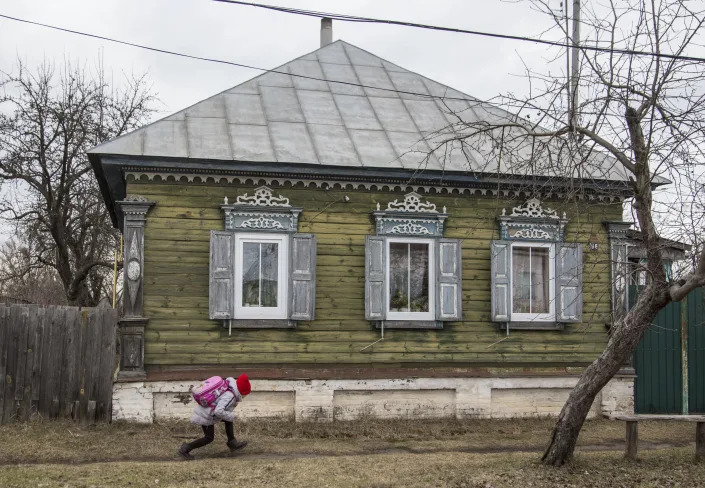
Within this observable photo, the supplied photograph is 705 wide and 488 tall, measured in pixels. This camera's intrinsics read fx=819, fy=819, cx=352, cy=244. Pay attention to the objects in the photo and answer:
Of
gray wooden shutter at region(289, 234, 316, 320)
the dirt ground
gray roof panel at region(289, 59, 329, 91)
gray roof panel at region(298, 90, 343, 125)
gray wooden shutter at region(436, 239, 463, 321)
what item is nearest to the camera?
the dirt ground

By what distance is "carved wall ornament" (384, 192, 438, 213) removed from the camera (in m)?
12.2

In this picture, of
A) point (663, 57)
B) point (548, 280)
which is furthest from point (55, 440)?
point (663, 57)

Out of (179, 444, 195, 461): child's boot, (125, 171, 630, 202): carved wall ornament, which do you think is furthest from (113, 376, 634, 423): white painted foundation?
(125, 171, 630, 202): carved wall ornament

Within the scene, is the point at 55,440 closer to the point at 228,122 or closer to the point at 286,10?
the point at 228,122

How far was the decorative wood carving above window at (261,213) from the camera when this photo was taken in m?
11.7

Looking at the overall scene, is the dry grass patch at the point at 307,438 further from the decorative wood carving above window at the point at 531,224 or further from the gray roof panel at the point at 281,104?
the gray roof panel at the point at 281,104

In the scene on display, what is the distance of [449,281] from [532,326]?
1.57 m

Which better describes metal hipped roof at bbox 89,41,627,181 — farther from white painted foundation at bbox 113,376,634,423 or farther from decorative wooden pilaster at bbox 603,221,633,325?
white painted foundation at bbox 113,376,634,423

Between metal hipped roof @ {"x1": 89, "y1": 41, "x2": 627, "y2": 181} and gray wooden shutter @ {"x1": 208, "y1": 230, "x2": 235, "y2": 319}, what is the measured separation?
1179mm

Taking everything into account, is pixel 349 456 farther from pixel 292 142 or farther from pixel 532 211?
pixel 532 211

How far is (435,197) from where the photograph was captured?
1242 cm

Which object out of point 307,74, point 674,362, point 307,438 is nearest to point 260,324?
point 307,438

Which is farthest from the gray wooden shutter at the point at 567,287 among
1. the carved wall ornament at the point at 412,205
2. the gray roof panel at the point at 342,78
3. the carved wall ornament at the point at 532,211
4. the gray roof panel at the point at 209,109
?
the gray roof panel at the point at 209,109

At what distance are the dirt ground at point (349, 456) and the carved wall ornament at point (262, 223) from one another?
278cm
